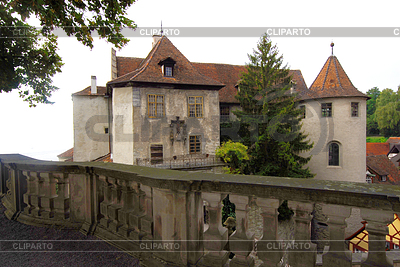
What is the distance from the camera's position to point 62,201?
353 centimetres

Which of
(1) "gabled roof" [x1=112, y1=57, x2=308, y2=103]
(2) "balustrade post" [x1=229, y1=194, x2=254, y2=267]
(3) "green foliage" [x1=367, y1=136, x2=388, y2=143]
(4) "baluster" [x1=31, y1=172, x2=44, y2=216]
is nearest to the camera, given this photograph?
(2) "balustrade post" [x1=229, y1=194, x2=254, y2=267]

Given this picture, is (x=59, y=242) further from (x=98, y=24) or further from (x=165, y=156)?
(x=165, y=156)

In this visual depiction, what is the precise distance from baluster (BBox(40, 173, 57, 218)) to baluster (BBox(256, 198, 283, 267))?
328 centimetres

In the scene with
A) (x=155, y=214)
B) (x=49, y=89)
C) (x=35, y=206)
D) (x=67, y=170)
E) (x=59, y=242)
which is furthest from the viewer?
(x=49, y=89)

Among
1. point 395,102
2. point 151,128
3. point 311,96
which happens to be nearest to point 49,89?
point 151,128

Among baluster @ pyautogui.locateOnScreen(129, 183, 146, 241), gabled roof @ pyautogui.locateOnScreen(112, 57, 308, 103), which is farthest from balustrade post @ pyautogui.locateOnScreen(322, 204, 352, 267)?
gabled roof @ pyautogui.locateOnScreen(112, 57, 308, 103)

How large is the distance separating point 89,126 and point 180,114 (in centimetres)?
1022

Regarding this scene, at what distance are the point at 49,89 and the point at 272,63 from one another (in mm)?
16387

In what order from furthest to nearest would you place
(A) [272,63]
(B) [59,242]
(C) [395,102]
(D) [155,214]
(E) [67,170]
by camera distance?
(C) [395,102] < (A) [272,63] < (E) [67,170] < (B) [59,242] < (D) [155,214]

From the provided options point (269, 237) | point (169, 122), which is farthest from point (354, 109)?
point (269, 237)

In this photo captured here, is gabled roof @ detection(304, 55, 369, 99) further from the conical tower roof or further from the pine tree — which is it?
the pine tree

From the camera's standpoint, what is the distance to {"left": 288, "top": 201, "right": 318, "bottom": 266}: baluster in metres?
1.92

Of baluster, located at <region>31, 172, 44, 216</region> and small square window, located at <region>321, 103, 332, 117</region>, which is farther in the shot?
small square window, located at <region>321, 103, 332, 117</region>

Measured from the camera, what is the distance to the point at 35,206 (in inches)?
147
